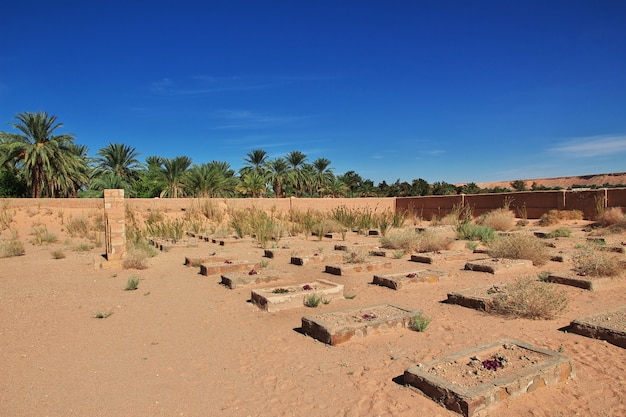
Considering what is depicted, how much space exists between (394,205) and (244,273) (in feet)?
66.2

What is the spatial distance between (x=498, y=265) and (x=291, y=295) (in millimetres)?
4244

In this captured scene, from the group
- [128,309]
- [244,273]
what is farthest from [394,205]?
[128,309]

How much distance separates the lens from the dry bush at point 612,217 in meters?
13.8

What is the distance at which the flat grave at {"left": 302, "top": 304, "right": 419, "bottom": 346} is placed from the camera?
14.5 feet

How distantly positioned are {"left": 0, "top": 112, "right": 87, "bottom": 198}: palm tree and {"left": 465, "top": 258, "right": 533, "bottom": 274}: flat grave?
2552 cm

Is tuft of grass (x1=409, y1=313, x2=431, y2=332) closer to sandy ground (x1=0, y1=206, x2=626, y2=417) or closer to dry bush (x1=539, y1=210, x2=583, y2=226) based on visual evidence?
sandy ground (x1=0, y1=206, x2=626, y2=417)

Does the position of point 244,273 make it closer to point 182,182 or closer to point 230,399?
point 230,399

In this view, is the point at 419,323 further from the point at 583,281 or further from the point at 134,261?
the point at 134,261

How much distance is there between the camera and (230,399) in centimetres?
331

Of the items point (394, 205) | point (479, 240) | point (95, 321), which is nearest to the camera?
point (95, 321)

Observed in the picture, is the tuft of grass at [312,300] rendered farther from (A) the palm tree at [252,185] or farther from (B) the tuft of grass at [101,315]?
(A) the palm tree at [252,185]

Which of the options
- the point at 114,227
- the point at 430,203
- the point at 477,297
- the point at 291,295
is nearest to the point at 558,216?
the point at 430,203

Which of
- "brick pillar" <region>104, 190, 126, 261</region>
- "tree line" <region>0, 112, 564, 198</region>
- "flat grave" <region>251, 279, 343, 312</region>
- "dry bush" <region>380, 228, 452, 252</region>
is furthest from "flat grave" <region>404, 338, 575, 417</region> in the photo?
"tree line" <region>0, 112, 564, 198</region>

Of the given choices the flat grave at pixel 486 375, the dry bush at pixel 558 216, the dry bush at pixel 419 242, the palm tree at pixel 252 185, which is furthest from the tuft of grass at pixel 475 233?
the palm tree at pixel 252 185
